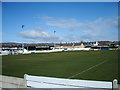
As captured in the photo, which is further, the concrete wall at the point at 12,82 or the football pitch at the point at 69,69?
the football pitch at the point at 69,69

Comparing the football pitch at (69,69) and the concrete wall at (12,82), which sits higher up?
the concrete wall at (12,82)

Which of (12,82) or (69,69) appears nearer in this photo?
(12,82)

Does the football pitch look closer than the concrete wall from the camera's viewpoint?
No

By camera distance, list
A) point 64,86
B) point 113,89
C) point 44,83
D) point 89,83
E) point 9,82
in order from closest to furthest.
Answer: point 113,89 < point 89,83 < point 64,86 < point 44,83 < point 9,82

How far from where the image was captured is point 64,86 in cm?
488

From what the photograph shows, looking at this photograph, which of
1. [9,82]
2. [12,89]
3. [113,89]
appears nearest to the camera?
[113,89]

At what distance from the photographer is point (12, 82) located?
5.88 m

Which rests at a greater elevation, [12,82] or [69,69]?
[12,82]

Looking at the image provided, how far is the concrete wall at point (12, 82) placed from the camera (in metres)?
5.68

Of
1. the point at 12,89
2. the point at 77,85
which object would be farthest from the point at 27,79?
the point at 77,85

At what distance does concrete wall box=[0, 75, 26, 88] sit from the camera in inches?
224

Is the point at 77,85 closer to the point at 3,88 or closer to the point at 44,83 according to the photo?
the point at 44,83

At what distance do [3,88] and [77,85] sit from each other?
9.95 ft

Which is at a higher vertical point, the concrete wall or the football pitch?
the concrete wall
